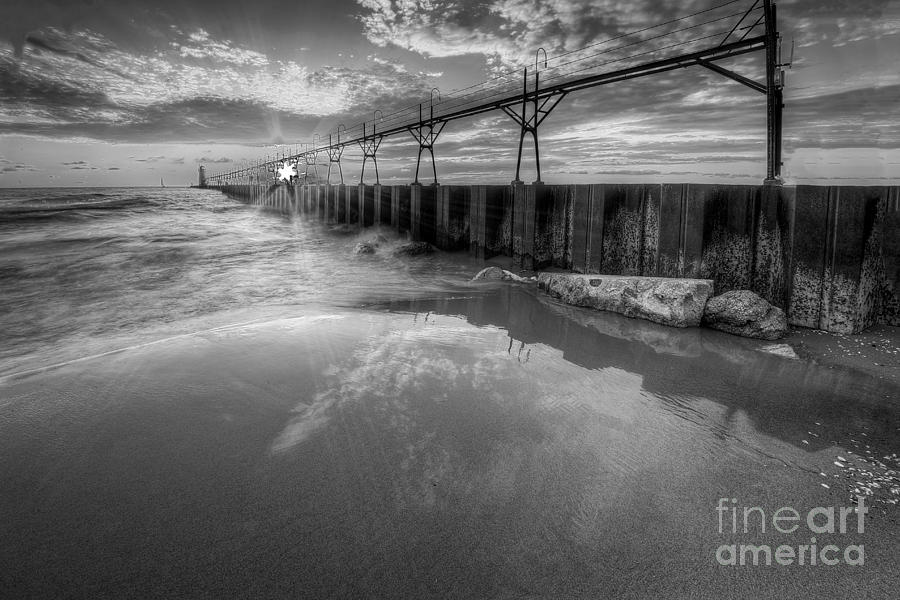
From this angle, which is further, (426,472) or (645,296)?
(645,296)

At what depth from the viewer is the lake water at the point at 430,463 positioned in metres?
1.89

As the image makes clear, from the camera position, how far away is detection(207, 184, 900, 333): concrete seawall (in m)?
5.17

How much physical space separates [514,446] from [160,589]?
1.89 m

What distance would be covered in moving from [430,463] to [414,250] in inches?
420

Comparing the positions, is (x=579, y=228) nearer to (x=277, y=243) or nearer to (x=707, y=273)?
(x=707, y=273)

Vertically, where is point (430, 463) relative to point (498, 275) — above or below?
below

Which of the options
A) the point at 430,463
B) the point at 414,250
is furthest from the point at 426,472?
the point at 414,250

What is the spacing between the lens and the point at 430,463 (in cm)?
262

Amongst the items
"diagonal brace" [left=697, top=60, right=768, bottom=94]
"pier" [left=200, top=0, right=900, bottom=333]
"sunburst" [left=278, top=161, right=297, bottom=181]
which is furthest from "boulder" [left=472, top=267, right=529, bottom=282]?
"sunburst" [left=278, top=161, right=297, bottom=181]

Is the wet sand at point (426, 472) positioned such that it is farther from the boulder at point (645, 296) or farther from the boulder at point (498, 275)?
the boulder at point (498, 275)

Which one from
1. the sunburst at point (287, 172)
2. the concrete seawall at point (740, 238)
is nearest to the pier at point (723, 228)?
the concrete seawall at point (740, 238)

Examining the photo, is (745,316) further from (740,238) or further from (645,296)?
(740,238)

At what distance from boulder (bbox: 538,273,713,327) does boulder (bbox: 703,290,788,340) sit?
0.50ft

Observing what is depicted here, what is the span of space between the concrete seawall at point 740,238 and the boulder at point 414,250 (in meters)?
3.26
